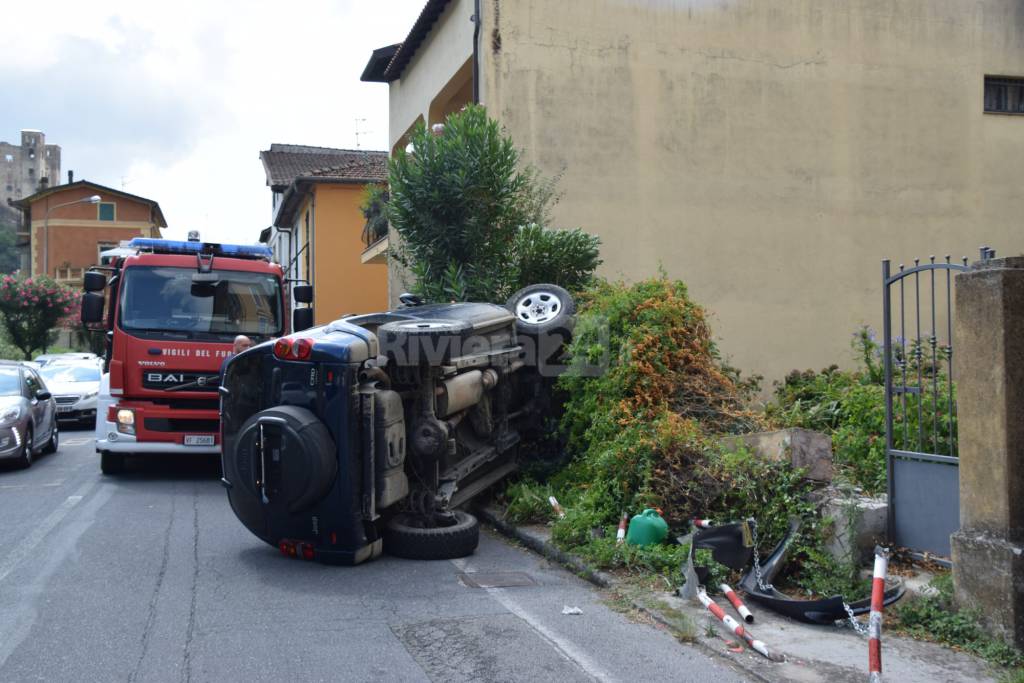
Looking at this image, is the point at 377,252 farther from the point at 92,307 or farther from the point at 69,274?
the point at 69,274

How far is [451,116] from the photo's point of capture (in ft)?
42.2

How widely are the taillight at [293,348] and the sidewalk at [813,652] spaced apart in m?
3.03

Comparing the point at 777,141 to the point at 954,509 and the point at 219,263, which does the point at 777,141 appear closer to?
the point at 219,263

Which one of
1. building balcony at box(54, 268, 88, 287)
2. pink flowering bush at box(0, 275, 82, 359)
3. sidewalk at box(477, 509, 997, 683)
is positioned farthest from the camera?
building balcony at box(54, 268, 88, 287)

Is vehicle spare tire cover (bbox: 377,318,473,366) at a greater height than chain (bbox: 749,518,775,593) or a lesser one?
greater

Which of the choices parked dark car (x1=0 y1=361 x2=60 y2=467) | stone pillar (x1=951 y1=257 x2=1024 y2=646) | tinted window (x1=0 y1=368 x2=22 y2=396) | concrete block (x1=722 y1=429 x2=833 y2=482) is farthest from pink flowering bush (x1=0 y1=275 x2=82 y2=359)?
stone pillar (x1=951 y1=257 x2=1024 y2=646)

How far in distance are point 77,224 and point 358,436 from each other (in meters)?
59.9

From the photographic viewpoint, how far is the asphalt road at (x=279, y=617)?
205 inches

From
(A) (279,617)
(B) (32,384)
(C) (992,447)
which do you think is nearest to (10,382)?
(B) (32,384)

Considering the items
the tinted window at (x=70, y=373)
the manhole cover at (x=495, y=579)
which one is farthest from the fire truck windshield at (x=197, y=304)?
the tinted window at (x=70, y=373)

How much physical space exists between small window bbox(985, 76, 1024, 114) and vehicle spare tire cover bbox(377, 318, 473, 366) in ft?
Result: 46.8

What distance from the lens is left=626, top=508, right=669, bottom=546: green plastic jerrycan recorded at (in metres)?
7.47

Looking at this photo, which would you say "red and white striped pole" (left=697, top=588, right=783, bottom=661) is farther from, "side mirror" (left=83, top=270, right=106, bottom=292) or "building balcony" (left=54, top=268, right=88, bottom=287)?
"building balcony" (left=54, top=268, right=88, bottom=287)

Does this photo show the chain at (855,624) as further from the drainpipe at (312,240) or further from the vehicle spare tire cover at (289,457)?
the drainpipe at (312,240)
